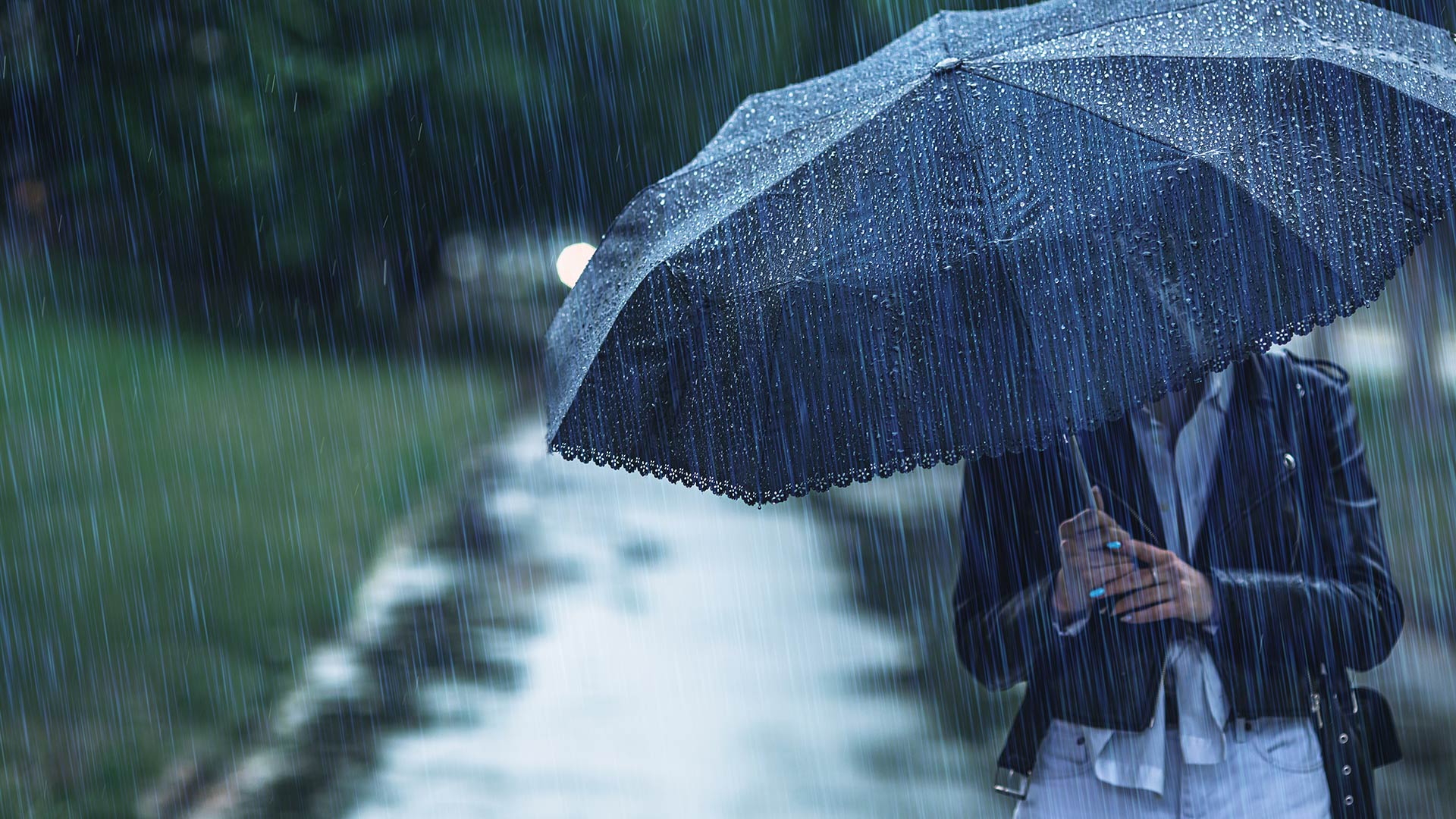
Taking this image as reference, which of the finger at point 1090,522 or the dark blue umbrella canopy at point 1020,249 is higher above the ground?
the dark blue umbrella canopy at point 1020,249

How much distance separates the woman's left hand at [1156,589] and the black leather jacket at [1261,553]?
5 cm

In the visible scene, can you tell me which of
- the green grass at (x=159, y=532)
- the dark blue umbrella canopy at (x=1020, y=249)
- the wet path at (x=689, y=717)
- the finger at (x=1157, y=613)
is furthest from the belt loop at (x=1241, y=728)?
the green grass at (x=159, y=532)

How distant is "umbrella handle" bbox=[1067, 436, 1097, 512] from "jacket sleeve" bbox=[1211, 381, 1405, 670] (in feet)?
0.84

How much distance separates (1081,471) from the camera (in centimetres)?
290

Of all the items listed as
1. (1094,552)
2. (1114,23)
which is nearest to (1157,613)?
(1094,552)

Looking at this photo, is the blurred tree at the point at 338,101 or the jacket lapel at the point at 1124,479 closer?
the jacket lapel at the point at 1124,479

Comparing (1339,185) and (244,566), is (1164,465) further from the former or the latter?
(244,566)

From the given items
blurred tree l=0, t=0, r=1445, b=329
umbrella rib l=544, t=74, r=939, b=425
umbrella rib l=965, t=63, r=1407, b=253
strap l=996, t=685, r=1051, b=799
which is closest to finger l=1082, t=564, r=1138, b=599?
strap l=996, t=685, r=1051, b=799

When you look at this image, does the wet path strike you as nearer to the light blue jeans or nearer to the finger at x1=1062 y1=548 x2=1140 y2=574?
the light blue jeans

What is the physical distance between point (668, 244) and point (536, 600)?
754cm

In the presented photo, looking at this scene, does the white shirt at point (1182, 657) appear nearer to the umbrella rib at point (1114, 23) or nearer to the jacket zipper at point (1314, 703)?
the jacket zipper at point (1314, 703)

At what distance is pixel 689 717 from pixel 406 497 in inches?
278

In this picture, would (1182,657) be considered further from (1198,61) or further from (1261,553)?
(1198,61)

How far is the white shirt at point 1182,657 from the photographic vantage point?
2.82 m
